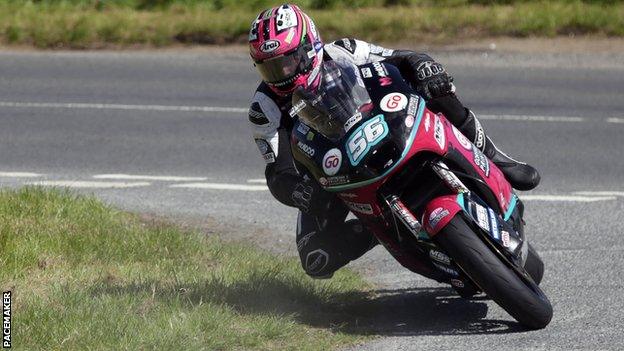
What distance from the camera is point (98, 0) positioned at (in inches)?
778

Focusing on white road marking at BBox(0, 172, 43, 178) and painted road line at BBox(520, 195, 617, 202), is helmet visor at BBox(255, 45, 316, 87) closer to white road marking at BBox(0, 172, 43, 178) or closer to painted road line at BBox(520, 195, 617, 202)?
painted road line at BBox(520, 195, 617, 202)

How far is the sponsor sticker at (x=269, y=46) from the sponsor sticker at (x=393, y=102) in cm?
66

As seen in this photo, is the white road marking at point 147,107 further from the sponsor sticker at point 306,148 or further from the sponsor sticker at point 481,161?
the sponsor sticker at point 306,148

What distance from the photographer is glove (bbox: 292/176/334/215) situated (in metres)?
6.43

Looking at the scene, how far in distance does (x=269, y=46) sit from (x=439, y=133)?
3.27ft

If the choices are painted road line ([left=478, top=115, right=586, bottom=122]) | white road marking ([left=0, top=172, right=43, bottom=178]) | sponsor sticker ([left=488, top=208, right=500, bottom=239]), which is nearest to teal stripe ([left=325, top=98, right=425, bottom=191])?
sponsor sticker ([left=488, top=208, right=500, bottom=239])

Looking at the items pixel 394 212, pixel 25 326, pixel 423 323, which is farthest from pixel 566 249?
pixel 25 326

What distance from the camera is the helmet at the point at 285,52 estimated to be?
648 centimetres

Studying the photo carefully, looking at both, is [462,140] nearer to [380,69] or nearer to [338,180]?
[380,69]

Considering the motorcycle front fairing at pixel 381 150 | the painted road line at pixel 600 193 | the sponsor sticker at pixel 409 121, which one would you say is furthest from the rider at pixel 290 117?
the painted road line at pixel 600 193

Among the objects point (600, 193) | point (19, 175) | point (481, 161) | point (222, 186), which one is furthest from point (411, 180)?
point (19, 175)

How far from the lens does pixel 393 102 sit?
6188mm

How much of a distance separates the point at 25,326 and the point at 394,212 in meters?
1.86

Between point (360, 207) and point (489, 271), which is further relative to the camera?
point (360, 207)
